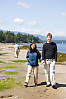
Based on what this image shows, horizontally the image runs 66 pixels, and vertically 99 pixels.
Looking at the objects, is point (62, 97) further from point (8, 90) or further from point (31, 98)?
point (8, 90)

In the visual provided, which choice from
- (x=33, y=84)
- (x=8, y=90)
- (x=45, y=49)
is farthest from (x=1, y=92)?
(x=45, y=49)

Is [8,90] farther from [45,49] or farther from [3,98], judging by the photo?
[45,49]

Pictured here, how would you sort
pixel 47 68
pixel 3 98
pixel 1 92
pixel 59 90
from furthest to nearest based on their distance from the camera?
pixel 47 68
pixel 59 90
pixel 1 92
pixel 3 98

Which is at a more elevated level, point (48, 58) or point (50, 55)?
point (50, 55)

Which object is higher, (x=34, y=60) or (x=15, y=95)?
(x=34, y=60)

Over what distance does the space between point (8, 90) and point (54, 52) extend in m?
2.40

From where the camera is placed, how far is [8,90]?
7.18 m

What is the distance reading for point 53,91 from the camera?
23.4 ft

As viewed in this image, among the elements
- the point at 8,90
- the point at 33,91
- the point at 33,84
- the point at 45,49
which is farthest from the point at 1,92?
the point at 45,49

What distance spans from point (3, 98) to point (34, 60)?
7.54 ft

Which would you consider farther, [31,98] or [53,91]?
[53,91]

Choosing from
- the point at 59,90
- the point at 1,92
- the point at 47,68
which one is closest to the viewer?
the point at 1,92

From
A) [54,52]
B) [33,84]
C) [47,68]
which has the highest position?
[54,52]

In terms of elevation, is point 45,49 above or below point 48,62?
above
